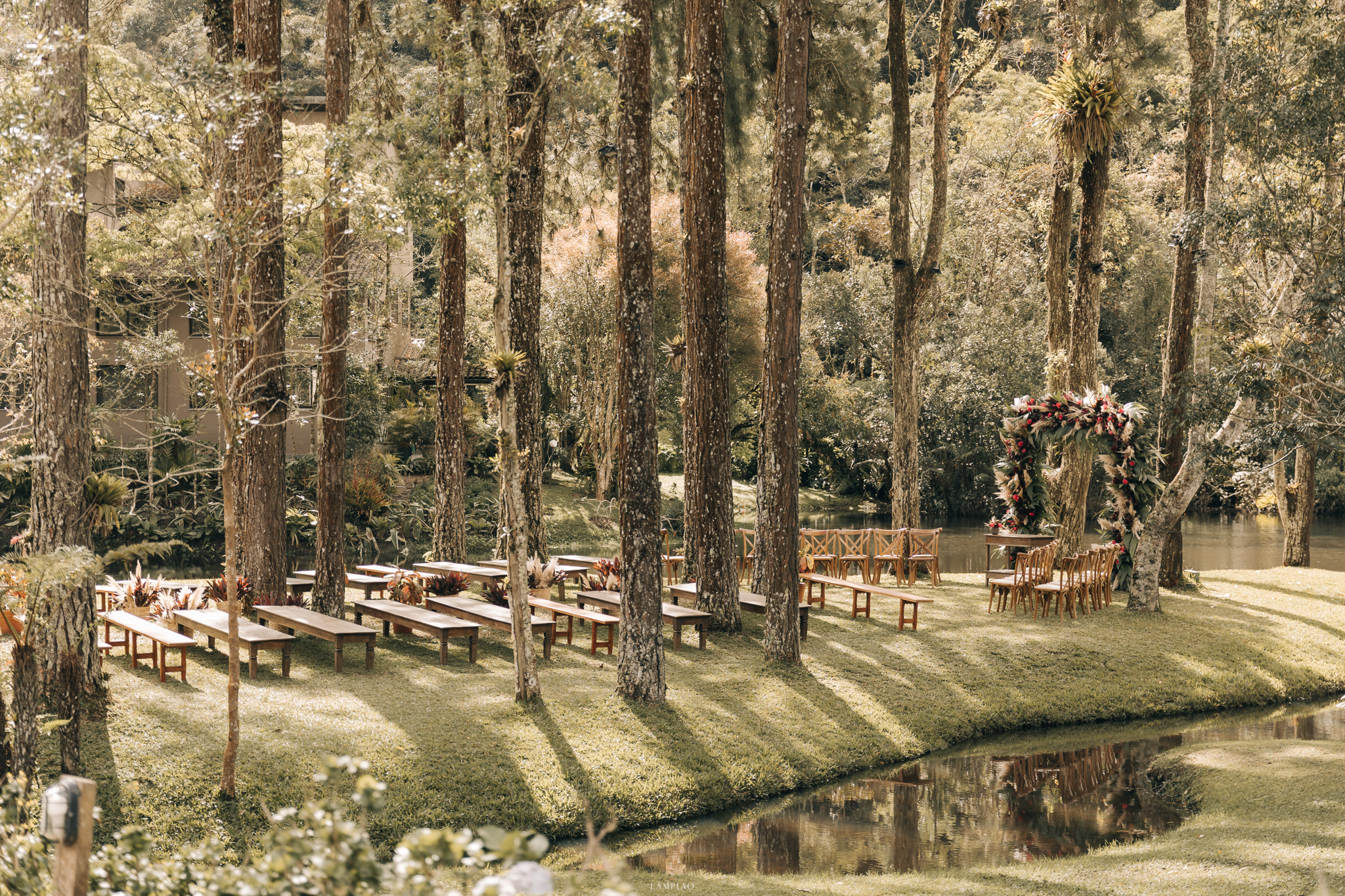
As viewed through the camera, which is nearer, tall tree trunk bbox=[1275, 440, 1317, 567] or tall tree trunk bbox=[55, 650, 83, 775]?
tall tree trunk bbox=[55, 650, 83, 775]

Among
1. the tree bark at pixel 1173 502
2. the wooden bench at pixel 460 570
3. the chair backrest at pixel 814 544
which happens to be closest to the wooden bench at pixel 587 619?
the wooden bench at pixel 460 570

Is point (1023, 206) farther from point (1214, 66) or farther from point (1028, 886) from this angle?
point (1028, 886)

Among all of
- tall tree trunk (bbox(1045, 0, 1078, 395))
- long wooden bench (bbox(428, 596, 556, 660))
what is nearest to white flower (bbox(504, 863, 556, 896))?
long wooden bench (bbox(428, 596, 556, 660))

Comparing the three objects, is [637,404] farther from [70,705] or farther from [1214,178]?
[1214,178]

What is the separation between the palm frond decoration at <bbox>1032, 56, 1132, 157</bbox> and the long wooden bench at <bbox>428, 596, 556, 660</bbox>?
37.8 ft

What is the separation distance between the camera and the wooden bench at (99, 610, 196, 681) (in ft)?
32.1

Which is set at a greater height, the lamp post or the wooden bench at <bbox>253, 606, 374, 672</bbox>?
the lamp post

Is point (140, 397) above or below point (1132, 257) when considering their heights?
below

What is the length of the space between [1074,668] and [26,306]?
464 inches

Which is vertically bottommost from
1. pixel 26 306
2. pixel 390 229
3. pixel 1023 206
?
pixel 26 306

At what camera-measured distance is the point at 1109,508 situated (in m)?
18.2

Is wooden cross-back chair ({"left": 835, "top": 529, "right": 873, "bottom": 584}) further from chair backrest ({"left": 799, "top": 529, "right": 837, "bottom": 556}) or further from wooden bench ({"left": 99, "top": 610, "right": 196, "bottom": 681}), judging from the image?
wooden bench ({"left": 99, "top": 610, "right": 196, "bottom": 681})

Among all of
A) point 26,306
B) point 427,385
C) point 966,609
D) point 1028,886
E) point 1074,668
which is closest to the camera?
point 1028,886

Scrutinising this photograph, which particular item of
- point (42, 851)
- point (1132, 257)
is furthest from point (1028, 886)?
point (1132, 257)
